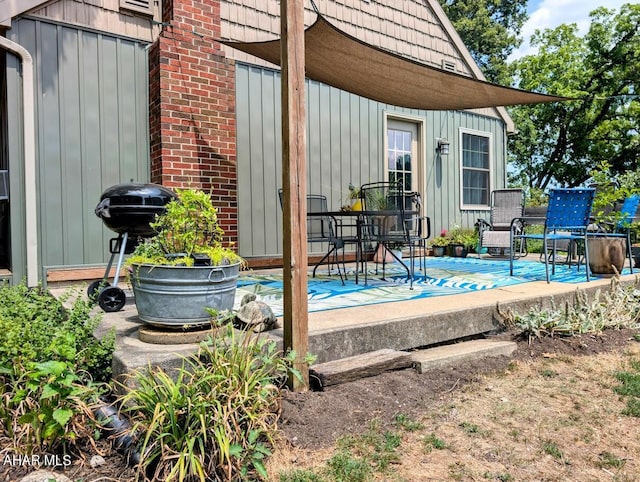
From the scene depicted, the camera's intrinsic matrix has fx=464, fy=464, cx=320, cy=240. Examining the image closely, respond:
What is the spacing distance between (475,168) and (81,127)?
614 centimetres

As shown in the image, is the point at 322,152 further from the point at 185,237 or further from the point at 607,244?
the point at 185,237

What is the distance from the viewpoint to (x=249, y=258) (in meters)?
5.22

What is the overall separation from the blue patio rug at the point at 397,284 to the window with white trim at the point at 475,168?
265 centimetres

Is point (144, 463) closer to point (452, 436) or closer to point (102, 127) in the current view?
point (452, 436)

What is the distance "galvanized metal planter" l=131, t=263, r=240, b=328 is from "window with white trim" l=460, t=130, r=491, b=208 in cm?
635

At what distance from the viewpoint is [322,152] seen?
19.2 feet

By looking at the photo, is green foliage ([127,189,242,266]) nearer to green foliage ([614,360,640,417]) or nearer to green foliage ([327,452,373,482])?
green foliage ([327,452,373,482])

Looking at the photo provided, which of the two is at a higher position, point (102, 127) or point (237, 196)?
point (102, 127)

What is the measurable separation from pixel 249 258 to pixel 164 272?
3105 millimetres

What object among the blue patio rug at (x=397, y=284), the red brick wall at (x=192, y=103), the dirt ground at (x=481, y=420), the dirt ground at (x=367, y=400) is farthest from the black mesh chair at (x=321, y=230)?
the dirt ground at (x=481, y=420)

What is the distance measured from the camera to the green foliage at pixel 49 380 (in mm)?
1678

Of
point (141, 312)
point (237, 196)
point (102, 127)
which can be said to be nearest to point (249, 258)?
point (237, 196)

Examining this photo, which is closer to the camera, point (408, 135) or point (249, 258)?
point (249, 258)

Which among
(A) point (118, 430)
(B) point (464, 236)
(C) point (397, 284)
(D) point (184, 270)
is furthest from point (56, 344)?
(B) point (464, 236)
